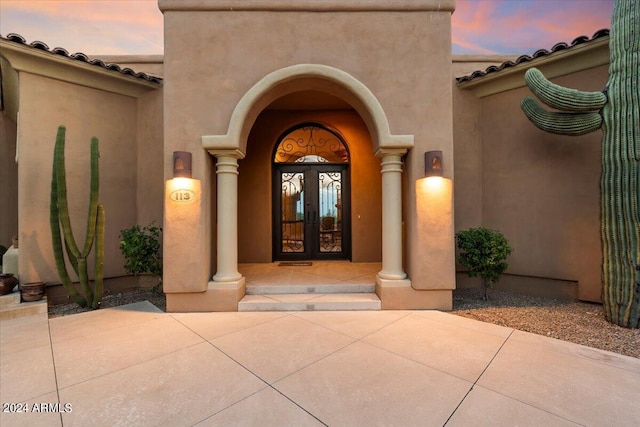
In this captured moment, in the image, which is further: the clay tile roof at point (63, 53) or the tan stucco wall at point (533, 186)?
the tan stucco wall at point (533, 186)

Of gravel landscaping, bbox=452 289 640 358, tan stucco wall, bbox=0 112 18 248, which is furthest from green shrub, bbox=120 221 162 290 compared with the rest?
gravel landscaping, bbox=452 289 640 358

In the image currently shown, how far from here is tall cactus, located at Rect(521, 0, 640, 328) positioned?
10.9 feet

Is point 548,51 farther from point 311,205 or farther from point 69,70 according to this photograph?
point 69,70

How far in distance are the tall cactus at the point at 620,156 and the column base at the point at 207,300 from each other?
5387 millimetres

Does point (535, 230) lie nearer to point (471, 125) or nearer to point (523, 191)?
point (523, 191)

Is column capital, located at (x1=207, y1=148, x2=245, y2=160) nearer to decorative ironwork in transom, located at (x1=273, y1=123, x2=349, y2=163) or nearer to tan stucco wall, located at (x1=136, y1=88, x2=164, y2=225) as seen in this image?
tan stucco wall, located at (x1=136, y1=88, x2=164, y2=225)

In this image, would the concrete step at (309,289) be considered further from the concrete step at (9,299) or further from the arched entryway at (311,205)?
the concrete step at (9,299)

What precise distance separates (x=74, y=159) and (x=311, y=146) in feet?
16.9

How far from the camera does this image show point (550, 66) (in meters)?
4.69

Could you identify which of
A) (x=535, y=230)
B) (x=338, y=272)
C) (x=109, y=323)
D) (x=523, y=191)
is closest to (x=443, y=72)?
(x=523, y=191)

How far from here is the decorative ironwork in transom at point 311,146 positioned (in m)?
7.22

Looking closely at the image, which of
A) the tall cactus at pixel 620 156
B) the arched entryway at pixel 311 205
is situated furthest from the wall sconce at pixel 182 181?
the tall cactus at pixel 620 156

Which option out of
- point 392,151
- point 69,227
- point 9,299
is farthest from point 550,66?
point 9,299

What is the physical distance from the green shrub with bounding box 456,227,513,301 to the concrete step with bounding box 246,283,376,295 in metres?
1.76
